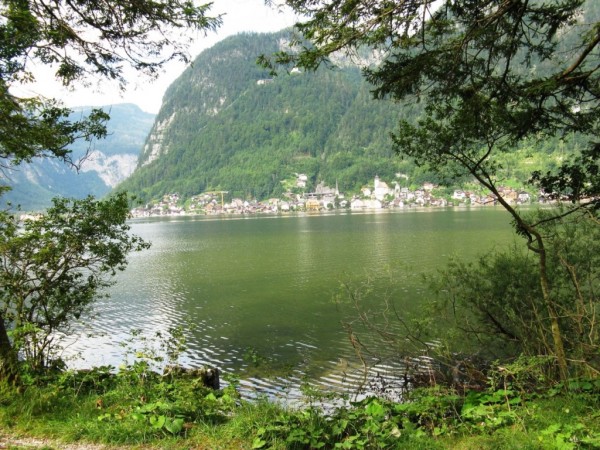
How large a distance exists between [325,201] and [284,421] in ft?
559

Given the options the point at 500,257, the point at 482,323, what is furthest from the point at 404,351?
the point at 500,257

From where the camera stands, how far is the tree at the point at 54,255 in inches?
344

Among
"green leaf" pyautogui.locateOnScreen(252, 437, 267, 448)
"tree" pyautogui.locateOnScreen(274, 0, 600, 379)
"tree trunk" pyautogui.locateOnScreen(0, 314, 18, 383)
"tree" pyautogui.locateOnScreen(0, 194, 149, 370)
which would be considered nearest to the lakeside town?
"tree" pyautogui.locateOnScreen(274, 0, 600, 379)

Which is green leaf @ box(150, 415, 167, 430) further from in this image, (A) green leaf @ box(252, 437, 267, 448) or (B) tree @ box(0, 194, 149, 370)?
(B) tree @ box(0, 194, 149, 370)

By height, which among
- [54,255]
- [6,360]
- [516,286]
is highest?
[54,255]

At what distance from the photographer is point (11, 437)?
15.9ft

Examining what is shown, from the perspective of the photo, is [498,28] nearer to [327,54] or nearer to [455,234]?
[327,54]

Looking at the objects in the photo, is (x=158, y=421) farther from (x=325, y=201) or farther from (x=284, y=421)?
(x=325, y=201)

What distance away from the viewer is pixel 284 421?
4.82 metres

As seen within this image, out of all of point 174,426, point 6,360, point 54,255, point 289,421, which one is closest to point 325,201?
point 54,255

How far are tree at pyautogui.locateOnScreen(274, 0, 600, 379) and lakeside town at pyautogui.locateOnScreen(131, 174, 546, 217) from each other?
131 m

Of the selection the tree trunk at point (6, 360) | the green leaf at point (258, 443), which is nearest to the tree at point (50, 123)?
the tree trunk at point (6, 360)

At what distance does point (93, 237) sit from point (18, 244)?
185 cm

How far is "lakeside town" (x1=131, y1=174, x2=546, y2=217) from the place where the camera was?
146875mm
